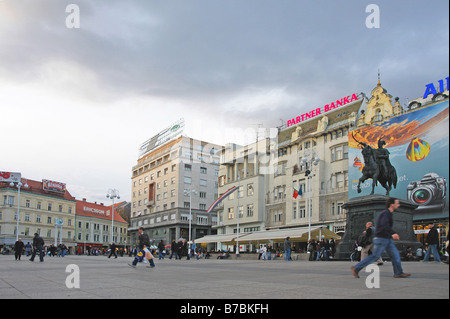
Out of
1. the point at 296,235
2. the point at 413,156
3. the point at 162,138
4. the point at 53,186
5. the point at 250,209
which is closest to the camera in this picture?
the point at 296,235

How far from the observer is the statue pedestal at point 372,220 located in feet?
73.4

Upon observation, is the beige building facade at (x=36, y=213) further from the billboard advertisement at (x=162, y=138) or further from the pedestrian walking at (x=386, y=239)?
the pedestrian walking at (x=386, y=239)

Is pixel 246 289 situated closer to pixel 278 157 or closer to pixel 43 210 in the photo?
pixel 278 157

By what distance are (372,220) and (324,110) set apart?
1407 inches

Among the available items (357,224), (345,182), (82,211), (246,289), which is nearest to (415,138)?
(345,182)

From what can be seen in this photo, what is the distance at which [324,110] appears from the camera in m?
57.3

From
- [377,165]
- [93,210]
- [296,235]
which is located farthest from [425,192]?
[93,210]

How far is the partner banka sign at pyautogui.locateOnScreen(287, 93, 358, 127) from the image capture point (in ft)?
176

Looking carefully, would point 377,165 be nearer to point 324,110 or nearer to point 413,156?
point 413,156

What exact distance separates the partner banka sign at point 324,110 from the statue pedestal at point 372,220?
3100 cm

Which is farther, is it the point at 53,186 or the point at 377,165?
the point at 53,186

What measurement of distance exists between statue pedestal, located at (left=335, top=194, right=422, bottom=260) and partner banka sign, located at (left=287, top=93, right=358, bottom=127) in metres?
31.0

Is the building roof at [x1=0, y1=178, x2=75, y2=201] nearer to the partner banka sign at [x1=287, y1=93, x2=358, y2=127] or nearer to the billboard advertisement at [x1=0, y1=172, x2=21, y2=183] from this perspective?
the billboard advertisement at [x1=0, y1=172, x2=21, y2=183]

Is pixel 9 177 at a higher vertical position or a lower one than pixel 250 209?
higher
